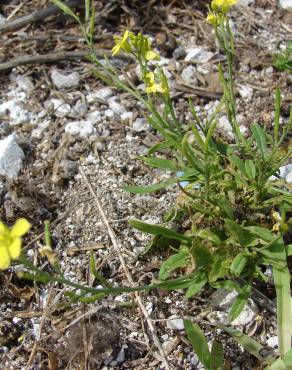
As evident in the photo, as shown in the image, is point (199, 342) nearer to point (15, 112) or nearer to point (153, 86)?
point (153, 86)

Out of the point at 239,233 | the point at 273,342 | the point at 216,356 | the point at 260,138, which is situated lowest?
the point at 273,342

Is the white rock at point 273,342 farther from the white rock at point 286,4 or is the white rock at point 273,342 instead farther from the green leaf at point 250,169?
the white rock at point 286,4

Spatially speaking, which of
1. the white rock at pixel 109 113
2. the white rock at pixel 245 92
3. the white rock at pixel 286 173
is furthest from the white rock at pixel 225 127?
the white rock at pixel 109 113

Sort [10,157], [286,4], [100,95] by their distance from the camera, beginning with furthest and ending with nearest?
[286,4] < [100,95] < [10,157]

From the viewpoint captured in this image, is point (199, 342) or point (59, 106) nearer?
point (199, 342)

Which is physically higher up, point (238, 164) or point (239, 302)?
point (238, 164)

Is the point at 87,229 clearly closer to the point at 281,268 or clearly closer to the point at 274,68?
the point at 281,268

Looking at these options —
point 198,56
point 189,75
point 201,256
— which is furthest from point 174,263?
point 198,56

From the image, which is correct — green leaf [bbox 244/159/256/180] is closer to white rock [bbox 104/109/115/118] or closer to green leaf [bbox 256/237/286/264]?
green leaf [bbox 256/237/286/264]

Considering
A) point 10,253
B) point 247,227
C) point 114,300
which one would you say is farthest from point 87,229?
point 10,253
